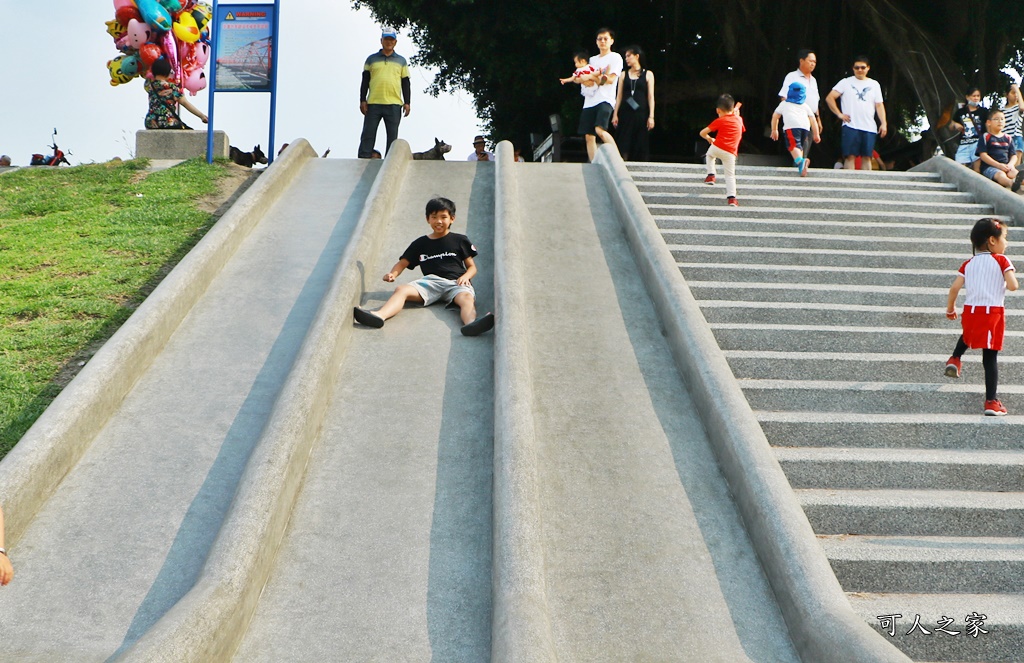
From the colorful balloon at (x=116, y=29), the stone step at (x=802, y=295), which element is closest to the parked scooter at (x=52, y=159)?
the colorful balloon at (x=116, y=29)

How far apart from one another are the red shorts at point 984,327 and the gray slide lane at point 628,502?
6.56 ft

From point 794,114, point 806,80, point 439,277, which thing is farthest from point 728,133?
point 439,277

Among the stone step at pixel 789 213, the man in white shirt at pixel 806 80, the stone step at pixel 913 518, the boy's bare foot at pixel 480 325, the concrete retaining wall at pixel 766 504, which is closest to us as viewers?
the concrete retaining wall at pixel 766 504

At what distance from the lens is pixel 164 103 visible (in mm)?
14008

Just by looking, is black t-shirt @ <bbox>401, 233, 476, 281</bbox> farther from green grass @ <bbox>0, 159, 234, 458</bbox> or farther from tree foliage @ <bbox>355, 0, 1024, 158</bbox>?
tree foliage @ <bbox>355, 0, 1024, 158</bbox>

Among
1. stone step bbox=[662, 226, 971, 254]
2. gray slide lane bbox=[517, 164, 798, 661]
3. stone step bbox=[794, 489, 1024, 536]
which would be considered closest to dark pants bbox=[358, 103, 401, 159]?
stone step bbox=[662, 226, 971, 254]

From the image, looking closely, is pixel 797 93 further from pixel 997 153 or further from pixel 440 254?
pixel 440 254

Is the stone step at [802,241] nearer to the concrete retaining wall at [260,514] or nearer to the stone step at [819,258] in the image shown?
the stone step at [819,258]

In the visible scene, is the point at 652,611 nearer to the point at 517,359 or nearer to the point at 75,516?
the point at 517,359

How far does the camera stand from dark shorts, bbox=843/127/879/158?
1330cm

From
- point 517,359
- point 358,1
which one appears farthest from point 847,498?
point 358,1

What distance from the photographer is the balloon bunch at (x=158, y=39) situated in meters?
13.6

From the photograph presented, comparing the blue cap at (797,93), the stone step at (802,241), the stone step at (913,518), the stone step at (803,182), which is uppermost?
the blue cap at (797,93)

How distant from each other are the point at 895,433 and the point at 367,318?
3.78 m
